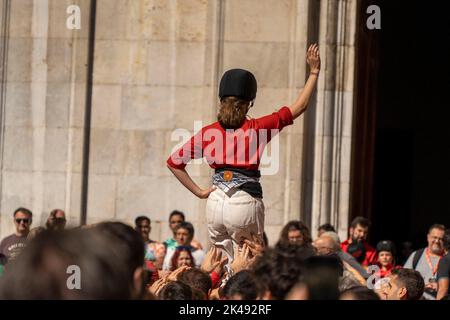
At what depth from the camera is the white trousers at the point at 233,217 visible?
799cm

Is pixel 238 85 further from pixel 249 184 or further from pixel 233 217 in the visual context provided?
pixel 233 217

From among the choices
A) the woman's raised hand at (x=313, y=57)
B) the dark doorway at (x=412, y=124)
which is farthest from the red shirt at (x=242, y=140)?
the dark doorway at (x=412, y=124)

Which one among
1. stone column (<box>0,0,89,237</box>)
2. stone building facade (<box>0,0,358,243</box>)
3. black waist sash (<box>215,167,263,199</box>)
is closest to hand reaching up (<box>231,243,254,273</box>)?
black waist sash (<box>215,167,263,199</box>)

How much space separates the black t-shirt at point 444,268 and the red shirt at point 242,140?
348 centimetres

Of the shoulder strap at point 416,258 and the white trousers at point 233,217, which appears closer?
the white trousers at point 233,217

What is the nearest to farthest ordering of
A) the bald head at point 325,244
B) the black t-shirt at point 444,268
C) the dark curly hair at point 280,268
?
the dark curly hair at point 280,268 → the bald head at point 325,244 → the black t-shirt at point 444,268

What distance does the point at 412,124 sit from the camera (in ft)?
74.8

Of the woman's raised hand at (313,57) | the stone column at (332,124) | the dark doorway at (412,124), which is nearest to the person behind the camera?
the woman's raised hand at (313,57)

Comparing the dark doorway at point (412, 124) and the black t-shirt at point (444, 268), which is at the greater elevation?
the dark doorway at point (412, 124)

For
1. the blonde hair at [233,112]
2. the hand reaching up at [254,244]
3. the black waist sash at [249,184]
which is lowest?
the hand reaching up at [254,244]

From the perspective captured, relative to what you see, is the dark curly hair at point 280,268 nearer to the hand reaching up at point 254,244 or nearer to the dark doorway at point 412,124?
the hand reaching up at point 254,244

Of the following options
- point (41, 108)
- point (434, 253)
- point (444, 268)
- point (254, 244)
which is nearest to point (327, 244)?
point (444, 268)

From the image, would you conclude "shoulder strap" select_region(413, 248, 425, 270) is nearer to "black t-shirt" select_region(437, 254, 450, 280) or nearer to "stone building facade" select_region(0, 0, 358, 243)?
"black t-shirt" select_region(437, 254, 450, 280)

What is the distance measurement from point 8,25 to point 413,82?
34.0 feet
